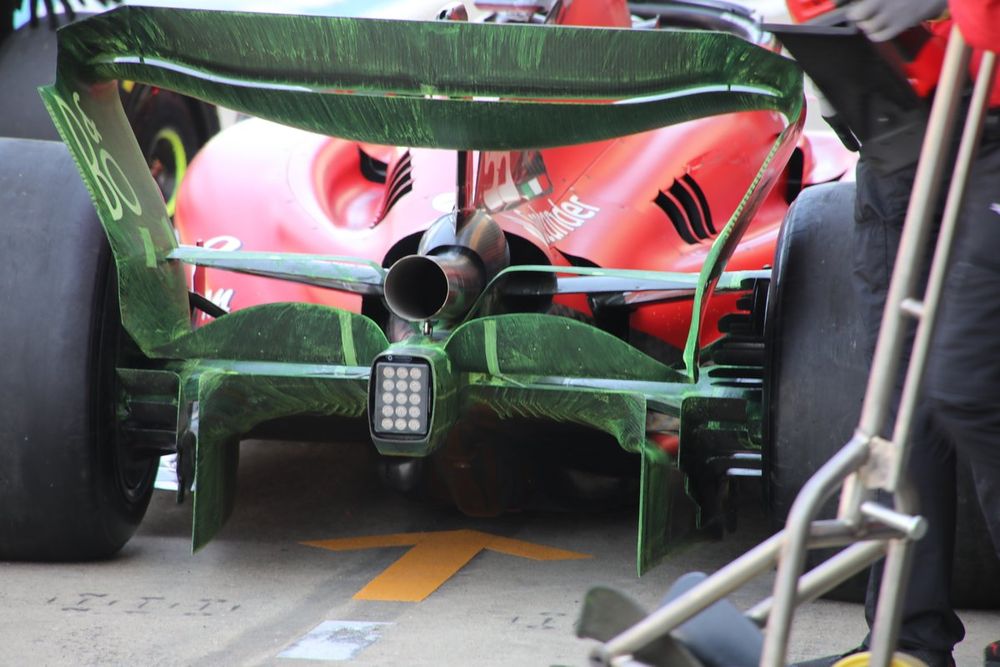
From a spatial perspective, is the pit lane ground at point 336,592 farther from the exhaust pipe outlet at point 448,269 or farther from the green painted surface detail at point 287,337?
the exhaust pipe outlet at point 448,269

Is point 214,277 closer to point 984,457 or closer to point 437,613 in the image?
point 437,613

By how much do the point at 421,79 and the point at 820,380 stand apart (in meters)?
1.02

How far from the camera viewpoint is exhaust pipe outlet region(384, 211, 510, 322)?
299cm

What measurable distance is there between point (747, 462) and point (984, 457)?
0.99 meters

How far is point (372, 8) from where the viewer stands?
5008 millimetres

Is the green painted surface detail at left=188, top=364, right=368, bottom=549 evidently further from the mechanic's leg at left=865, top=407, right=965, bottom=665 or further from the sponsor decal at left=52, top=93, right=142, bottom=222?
the mechanic's leg at left=865, top=407, right=965, bottom=665

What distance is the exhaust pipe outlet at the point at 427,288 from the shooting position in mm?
Answer: 2977

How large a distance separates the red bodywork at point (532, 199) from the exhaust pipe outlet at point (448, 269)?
16 centimetres

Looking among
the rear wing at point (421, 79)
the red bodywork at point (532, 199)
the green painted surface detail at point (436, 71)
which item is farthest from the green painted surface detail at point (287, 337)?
the red bodywork at point (532, 199)

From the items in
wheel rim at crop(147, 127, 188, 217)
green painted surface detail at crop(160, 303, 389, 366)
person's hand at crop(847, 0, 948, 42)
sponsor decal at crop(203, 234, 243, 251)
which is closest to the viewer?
person's hand at crop(847, 0, 948, 42)

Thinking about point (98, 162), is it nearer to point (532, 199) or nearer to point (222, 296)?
point (222, 296)

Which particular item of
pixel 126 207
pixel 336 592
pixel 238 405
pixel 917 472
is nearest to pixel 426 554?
pixel 336 592

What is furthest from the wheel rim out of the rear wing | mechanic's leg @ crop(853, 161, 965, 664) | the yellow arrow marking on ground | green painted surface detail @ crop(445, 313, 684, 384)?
mechanic's leg @ crop(853, 161, 965, 664)

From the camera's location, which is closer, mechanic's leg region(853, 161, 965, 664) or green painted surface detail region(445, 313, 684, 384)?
mechanic's leg region(853, 161, 965, 664)
